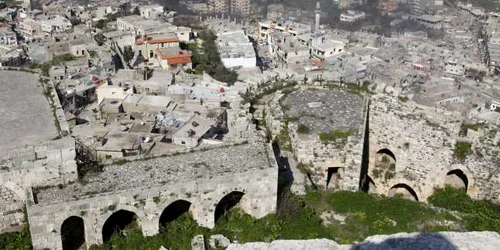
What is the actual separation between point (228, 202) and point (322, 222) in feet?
8.39

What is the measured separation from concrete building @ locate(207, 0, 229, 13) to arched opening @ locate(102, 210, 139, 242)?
82.2 meters

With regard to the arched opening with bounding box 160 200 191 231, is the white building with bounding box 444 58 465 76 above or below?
below

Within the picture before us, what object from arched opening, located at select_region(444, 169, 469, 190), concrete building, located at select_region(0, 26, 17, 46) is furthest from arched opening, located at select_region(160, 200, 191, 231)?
concrete building, located at select_region(0, 26, 17, 46)

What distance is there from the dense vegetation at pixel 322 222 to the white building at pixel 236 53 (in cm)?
2729

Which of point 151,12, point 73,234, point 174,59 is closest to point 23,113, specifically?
point 73,234

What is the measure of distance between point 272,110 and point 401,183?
5.12 m

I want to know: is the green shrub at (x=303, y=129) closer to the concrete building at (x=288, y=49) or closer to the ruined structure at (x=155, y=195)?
the ruined structure at (x=155, y=195)

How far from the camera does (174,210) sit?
1400 cm

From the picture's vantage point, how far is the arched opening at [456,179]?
17.8m

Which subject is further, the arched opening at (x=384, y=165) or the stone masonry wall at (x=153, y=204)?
the arched opening at (x=384, y=165)

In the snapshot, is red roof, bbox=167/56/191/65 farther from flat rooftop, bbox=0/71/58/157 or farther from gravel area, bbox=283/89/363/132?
gravel area, bbox=283/89/363/132

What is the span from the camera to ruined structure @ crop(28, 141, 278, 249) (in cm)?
1216

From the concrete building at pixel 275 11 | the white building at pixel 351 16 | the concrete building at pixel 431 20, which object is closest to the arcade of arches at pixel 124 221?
the concrete building at pixel 275 11

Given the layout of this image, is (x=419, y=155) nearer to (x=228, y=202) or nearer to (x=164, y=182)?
(x=228, y=202)
